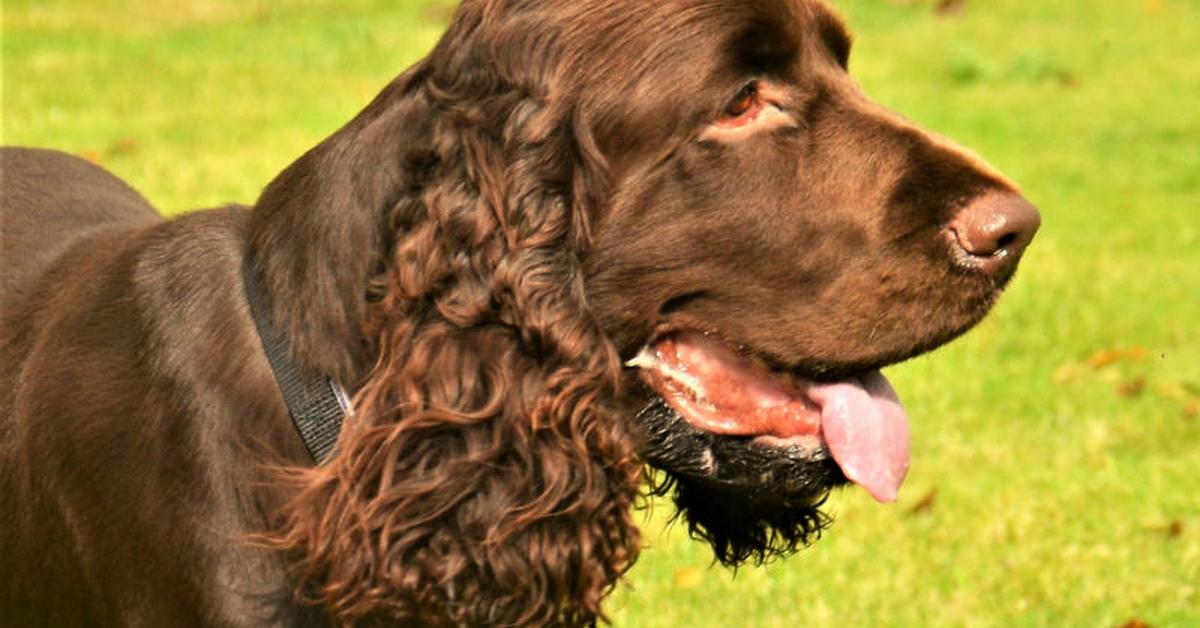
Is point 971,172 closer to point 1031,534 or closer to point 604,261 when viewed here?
point 604,261

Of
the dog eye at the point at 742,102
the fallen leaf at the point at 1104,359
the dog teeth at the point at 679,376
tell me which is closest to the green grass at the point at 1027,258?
the fallen leaf at the point at 1104,359

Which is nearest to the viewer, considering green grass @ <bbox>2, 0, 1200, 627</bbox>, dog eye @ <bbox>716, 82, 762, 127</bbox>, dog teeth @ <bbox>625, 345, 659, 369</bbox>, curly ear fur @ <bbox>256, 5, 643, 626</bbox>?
curly ear fur @ <bbox>256, 5, 643, 626</bbox>

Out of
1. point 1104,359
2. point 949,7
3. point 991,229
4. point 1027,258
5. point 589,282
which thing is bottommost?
point 949,7

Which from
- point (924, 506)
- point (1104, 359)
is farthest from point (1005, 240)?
point (1104, 359)

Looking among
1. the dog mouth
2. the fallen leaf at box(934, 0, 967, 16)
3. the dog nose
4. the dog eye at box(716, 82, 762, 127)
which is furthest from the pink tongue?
the fallen leaf at box(934, 0, 967, 16)

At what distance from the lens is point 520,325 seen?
10.8ft

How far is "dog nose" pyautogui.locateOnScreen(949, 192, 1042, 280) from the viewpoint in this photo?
11.3ft

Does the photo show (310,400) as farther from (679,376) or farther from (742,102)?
(742,102)

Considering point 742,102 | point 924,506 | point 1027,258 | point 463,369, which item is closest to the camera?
point 463,369

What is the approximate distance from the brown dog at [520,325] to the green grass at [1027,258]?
177 cm

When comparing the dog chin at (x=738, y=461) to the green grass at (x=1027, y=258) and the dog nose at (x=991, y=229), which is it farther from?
the green grass at (x=1027, y=258)

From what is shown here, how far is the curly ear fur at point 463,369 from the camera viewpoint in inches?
127

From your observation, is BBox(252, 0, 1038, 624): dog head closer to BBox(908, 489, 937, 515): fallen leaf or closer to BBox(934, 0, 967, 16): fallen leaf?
BBox(908, 489, 937, 515): fallen leaf

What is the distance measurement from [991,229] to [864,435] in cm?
47
